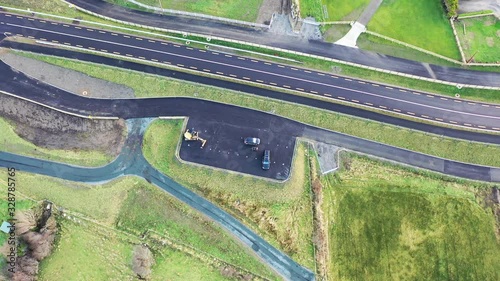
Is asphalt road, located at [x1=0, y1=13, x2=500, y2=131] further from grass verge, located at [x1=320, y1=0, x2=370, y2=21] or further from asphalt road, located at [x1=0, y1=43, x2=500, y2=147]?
grass verge, located at [x1=320, y1=0, x2=370, y2=21]

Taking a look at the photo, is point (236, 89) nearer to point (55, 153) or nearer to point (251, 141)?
point (251, 141)

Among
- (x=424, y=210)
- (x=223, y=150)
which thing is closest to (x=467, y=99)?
(x=424, y=210)

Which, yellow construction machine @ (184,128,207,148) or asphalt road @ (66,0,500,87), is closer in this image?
yellow construction machine @ (184,128,207,148)

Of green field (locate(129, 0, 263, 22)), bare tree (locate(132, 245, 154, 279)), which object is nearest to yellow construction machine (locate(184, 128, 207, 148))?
bare tree (locate(132, 245, 154, 279))

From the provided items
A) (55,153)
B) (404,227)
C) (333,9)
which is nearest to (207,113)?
(55,153)

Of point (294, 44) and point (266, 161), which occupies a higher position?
point (294, 44)

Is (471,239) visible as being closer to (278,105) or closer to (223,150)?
(278,105)
